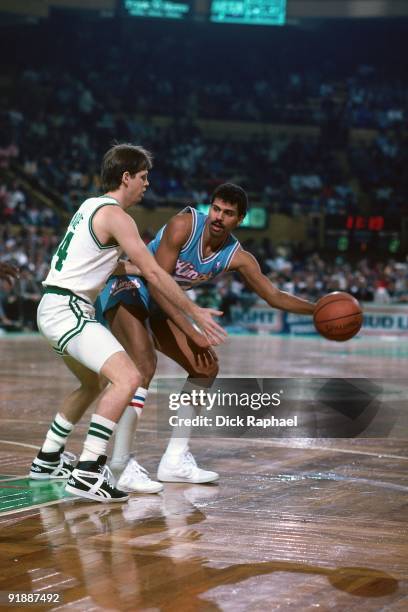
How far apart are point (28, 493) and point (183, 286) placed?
1742 millimetres

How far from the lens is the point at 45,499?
220 inches

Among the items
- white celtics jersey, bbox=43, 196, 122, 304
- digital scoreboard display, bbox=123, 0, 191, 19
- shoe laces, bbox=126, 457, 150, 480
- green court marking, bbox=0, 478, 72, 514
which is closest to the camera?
green court marking, bbox=0, 478, 72, 514

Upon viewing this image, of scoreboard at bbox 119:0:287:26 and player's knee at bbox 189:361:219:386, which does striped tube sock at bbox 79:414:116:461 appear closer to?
player's knee at bbox 189:361:219:386

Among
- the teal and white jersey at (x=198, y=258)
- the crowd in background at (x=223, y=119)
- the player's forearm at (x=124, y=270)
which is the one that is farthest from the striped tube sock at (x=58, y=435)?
the crowd in background at (x=223, y=119)

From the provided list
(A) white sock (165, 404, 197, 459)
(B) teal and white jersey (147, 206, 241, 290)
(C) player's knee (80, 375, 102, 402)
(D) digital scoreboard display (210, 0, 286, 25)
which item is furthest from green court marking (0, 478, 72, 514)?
(D) digital scoreboard display (210, 0, 286, 25)

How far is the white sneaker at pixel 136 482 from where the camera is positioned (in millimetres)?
5844

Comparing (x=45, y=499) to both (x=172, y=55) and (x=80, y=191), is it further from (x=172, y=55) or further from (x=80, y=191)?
(x=172, y=55)

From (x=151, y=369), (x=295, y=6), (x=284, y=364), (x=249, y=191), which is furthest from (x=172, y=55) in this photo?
(x=151, y=369)

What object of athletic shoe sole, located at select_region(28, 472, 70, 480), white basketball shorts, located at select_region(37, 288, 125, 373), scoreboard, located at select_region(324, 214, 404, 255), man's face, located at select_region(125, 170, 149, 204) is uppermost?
scoreboard, located at select_region(324, 214, 404, 255)

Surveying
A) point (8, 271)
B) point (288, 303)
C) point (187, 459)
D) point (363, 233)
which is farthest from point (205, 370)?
point (363, 233)

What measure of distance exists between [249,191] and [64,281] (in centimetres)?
2656

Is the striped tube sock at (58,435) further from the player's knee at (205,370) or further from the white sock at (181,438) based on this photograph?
the player's knee at (205,370)

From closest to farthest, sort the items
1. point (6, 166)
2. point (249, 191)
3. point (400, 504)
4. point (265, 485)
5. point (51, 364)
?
1. point (400, 504)
2. point (265, 485)
3. point (51, 364)
4. point (6, 166)
5. point (249, 191)

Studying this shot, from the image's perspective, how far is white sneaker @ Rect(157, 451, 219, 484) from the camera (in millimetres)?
6195
